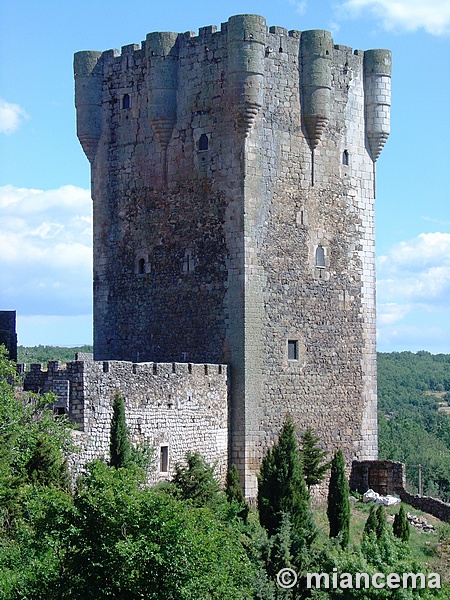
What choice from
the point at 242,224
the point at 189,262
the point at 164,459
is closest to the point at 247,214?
the point at 242,224

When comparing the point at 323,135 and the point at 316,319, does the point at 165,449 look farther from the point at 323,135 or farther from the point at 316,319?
the point at 323,135

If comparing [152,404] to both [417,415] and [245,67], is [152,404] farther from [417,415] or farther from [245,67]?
[417,415]

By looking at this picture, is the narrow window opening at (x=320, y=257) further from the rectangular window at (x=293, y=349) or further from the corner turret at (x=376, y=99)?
the corner turret at (x=376, y=99)

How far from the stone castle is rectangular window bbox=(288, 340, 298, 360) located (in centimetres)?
8

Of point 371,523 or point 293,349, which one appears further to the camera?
point 293,349

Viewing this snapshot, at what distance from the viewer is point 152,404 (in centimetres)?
2906

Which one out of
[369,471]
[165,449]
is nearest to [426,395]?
[369,471]

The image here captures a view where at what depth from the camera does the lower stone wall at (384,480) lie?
34.4m

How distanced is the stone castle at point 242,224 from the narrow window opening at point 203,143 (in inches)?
2.3

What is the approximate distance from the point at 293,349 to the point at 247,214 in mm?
3343

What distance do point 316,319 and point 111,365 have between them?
7296 mm

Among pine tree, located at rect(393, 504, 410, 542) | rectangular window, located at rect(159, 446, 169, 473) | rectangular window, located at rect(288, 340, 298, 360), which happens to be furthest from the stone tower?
pine tree, located at rect(393, 504, 410, 542)

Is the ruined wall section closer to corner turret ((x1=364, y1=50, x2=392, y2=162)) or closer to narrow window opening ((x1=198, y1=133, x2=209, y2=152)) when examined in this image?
narrow window opening ((x1=198, y1=133, x2=209, y2=152))

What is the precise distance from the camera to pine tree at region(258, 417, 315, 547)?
27703 mm
